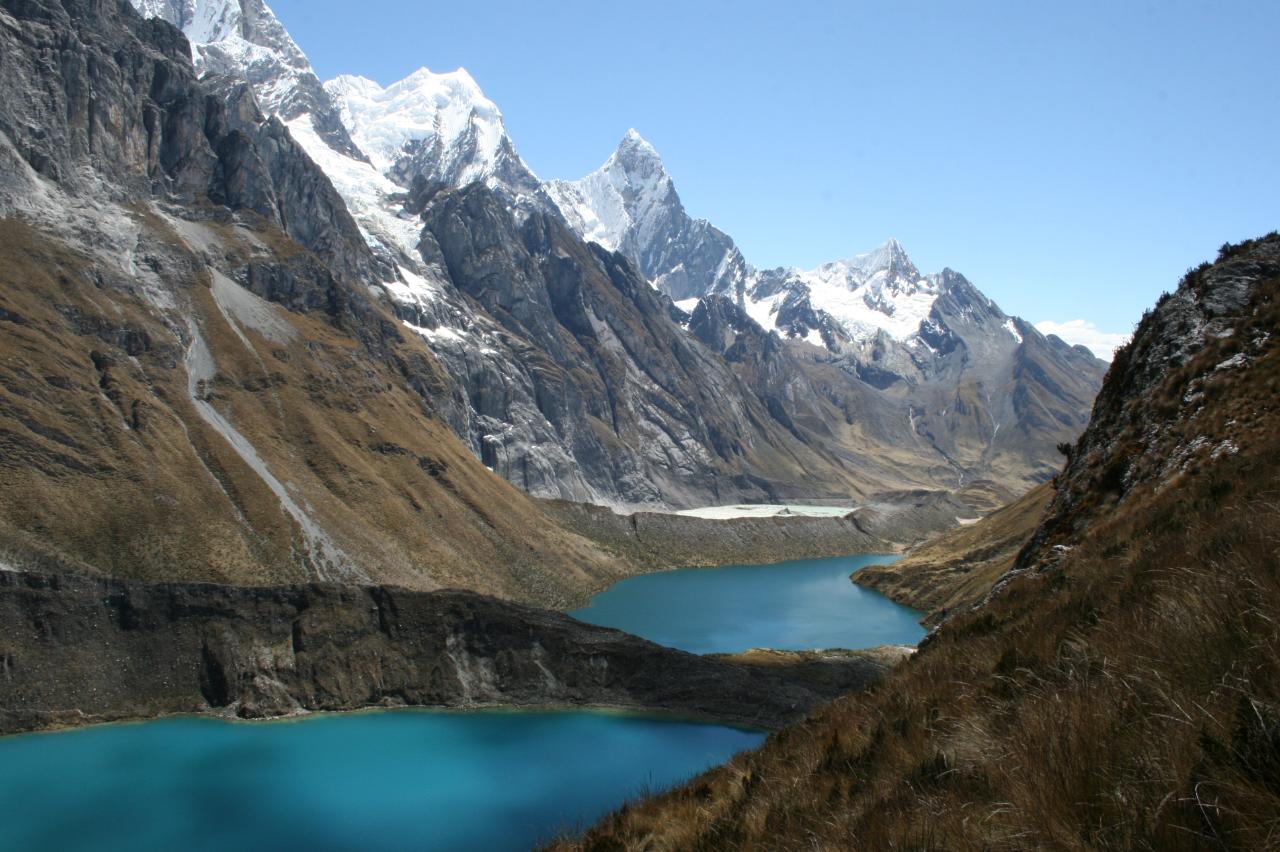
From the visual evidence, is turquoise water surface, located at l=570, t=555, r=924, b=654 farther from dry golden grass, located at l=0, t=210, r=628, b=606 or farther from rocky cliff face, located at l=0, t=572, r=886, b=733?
rocky cliff face, located at l=0, t=572, r=886, b=733

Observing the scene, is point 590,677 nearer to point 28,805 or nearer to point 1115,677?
point 28,805

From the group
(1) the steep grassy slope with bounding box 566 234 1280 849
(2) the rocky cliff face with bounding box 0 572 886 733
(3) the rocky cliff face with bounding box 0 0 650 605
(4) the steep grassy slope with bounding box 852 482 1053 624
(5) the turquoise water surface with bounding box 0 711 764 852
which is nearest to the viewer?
(1) the steep grassy slope with bounding box 566 234 1280 849

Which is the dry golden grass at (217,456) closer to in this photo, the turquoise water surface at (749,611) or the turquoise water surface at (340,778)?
the turquoise water surface at (749,611)

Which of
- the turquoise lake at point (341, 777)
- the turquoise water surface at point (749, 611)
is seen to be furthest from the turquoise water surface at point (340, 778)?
the turquoise water surface at point (749, 611)

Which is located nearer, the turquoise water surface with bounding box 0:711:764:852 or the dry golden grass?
the turquoise water surface with bounding box 0:711:764:852

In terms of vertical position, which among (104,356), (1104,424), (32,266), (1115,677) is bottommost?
(1115,677)

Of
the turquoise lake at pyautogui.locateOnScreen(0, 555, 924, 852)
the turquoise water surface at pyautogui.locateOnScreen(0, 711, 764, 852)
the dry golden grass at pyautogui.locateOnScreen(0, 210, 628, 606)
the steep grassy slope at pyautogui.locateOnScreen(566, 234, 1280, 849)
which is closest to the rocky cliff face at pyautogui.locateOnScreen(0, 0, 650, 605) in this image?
the dry golden grass at pyautogui.locateOnScreen(0, 210, 628, 606)

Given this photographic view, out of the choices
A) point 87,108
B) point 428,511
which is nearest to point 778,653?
point 428,511
